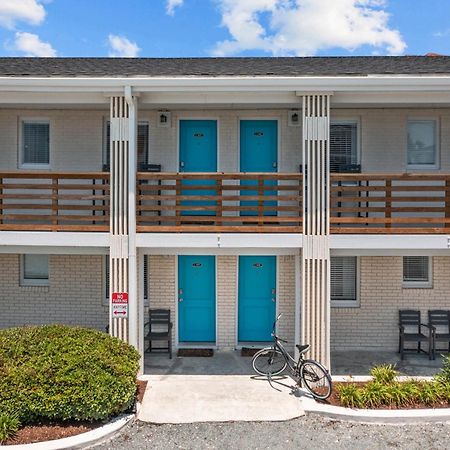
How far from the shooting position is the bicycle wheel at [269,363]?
7.19 m

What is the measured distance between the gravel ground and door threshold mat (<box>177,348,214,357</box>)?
9.35 feet

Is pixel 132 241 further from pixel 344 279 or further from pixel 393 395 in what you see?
pixel 393 395

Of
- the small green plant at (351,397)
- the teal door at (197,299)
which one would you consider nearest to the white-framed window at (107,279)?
the teal door at (197,299)

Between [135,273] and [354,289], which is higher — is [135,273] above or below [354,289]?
above

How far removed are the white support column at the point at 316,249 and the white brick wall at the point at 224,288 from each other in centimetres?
184

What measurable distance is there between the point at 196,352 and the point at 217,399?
2.32m

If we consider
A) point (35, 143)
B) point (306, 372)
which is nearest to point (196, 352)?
point (306, 372)

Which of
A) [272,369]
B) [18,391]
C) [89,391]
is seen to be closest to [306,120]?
[272,369]

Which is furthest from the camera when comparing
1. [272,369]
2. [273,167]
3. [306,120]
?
[273,167]

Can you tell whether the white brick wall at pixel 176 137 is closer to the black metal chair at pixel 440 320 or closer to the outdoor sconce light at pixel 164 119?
the outdoor sconce light at pixel 164 119

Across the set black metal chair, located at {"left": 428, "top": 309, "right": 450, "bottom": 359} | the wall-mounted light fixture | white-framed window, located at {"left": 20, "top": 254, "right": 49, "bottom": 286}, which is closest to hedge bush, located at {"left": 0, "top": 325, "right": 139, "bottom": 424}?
white-framed window, located at {"left": 20, "top": 254, "right": 49, "bottom": 286}

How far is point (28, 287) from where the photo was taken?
8875 mm

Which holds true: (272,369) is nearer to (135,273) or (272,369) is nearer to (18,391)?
(135,273)

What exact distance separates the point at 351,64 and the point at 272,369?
7286 millimetres
